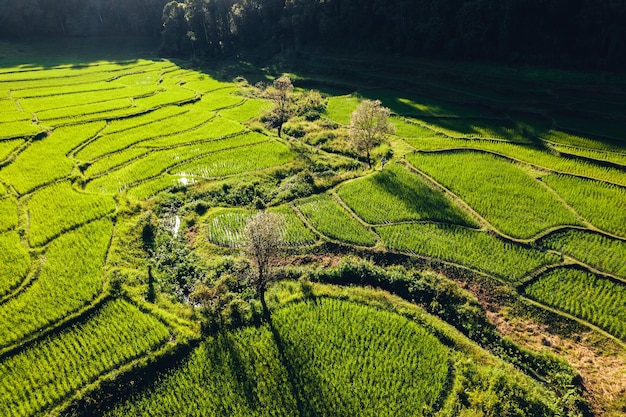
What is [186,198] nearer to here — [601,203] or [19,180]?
[19,180]

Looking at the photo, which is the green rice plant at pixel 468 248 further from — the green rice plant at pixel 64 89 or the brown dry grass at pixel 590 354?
the green rice plant at pixel 64 89

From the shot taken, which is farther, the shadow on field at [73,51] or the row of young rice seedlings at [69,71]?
the shadow on field at [73,51]

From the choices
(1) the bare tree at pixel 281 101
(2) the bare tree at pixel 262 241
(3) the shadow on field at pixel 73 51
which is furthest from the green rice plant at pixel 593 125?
(3) the shadow on field at pixel 73 51

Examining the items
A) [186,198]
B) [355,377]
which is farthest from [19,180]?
[355,377]

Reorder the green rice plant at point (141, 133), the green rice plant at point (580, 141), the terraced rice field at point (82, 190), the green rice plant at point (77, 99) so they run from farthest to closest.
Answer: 1. the green rice plant at point (77, 99)
2. the green rice plant at point (141, 133)
3. the green rice plant at point (580, 141)
4. the terraced rice field at point (82, 190)

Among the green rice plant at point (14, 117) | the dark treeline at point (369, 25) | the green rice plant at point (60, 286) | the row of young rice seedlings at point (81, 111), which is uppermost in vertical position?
the dark treeline at point (369, 25)
